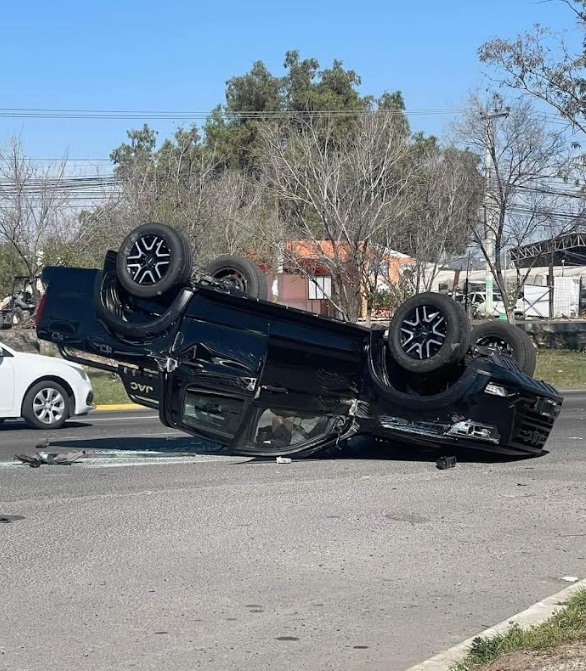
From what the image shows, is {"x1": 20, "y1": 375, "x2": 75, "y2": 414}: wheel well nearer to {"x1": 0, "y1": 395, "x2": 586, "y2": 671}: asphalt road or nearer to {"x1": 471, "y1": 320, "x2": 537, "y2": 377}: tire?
{"x1": 0, "y1": 395, "x2": 586, "y2": 671}: asphalt road

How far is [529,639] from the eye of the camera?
4957 millimetres

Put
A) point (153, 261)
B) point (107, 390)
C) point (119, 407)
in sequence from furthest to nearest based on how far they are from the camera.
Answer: point (107, 390), point (119, 407), point (153, 261)

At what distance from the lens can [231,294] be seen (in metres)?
10.4

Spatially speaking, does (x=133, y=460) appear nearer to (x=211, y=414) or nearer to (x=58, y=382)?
(x=211, y=414)

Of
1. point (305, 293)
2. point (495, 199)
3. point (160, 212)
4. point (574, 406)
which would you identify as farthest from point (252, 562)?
point (305, 293)

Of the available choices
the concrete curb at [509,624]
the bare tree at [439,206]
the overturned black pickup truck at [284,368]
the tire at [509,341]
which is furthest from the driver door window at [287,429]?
the bare tree at [439,206]

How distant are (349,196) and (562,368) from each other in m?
6.84

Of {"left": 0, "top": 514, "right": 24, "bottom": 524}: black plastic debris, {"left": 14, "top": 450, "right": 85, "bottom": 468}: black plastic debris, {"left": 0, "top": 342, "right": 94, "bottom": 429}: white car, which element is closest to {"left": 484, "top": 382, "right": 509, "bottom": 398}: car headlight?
{"left": 14, "top": 450, "right": 85, "bottom": 468}: black plastic debris

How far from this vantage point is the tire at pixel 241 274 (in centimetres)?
1152

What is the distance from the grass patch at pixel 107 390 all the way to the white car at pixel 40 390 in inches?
159

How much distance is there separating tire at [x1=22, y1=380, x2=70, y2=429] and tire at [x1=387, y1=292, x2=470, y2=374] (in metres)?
6.10

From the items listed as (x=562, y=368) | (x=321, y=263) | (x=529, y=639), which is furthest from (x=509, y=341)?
(x=321, y=263)

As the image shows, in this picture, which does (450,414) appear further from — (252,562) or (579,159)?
(579,159)

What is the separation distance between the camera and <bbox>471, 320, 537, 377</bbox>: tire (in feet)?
37.3
